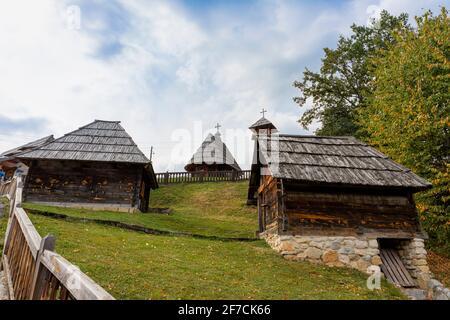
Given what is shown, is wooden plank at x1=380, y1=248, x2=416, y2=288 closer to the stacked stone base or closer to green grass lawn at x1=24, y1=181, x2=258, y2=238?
the stacked stone base

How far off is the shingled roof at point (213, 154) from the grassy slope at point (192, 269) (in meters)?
23.3

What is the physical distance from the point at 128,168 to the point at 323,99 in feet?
56.8

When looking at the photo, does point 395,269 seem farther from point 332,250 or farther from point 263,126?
point 263,126

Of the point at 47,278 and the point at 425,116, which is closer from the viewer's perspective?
the point at 47,278

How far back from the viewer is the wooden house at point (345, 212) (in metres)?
9.84

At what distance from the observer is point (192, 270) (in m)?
7.21

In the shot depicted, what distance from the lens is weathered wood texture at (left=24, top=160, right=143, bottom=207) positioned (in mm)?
16328

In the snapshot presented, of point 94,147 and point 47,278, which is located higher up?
point 94,147

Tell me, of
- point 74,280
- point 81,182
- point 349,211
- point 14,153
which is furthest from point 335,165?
point 14,153

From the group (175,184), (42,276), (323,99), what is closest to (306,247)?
(42,276)

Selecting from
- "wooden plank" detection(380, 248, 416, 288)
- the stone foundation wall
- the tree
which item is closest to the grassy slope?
the stone foundation wall

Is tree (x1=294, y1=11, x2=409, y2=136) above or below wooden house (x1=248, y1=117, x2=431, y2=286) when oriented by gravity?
above

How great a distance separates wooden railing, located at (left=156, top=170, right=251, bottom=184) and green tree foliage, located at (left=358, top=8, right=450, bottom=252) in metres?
16.5

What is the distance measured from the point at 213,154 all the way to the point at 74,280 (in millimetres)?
32871
